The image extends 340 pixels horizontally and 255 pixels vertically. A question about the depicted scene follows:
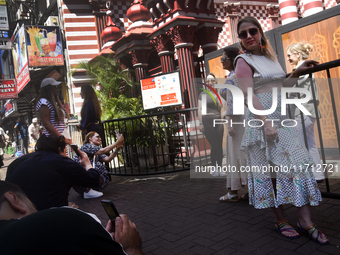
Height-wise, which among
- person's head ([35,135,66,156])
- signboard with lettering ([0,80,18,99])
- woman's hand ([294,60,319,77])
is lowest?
person's head ([35,135,66,156])

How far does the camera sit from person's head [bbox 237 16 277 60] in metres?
3.00

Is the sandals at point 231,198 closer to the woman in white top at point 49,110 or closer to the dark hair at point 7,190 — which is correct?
the woman in white top at point 49,110

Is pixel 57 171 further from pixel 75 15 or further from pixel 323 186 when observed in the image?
pixel 75 15

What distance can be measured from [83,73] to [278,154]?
41.9 ft

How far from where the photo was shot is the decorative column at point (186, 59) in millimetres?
8867

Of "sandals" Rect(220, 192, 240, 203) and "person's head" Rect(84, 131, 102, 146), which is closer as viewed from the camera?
"sandals" Rect(220, 192, 240, 203)

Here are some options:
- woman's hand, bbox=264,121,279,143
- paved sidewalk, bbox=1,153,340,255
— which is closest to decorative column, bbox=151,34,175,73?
paved sidewalk, bbox=1,153,340,255

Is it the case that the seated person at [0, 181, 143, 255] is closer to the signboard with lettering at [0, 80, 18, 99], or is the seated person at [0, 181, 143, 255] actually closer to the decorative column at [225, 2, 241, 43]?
the decorative column at [225, 2, 241, 43]

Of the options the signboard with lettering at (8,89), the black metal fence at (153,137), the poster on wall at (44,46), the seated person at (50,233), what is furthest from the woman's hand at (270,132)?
the signboard with lettering at (8,89)

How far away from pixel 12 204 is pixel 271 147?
2.28 m

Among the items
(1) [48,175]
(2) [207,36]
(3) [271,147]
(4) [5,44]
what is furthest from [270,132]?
(4) [5,44]

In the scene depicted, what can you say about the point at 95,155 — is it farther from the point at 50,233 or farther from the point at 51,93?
the point at 50,233

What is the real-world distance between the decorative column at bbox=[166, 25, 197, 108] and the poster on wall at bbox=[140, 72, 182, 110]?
0.69 m

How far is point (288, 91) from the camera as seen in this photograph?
3.04m
